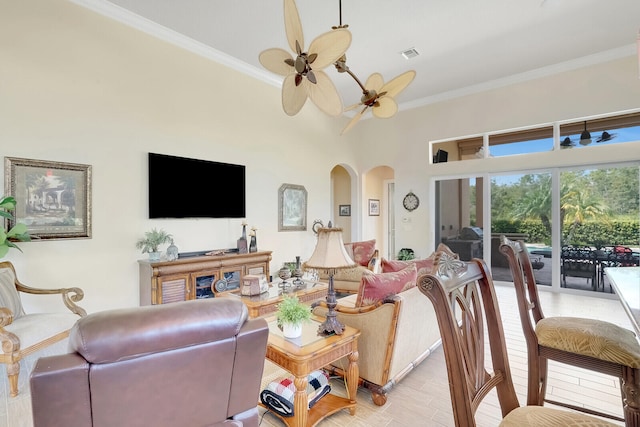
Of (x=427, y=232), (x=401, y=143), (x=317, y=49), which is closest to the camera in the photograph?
(x=317, y=49)

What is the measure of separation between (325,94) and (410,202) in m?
4.96

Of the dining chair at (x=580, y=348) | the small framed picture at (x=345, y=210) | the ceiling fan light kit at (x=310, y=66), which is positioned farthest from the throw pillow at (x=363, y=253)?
the dining chair at (x=580, y=348)

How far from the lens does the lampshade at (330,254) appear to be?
2143 mm

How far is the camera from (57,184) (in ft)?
11.0

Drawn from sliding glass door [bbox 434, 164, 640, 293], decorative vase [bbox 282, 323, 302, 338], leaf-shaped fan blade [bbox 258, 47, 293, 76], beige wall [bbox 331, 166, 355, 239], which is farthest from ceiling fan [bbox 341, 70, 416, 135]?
beige wall [bbox 331, 166, 355, 239]

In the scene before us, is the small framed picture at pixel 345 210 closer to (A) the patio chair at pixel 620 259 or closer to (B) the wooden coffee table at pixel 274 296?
(B) the wooden coffee table at pixel 274 296

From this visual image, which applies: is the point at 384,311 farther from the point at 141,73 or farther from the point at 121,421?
the point at 141,73

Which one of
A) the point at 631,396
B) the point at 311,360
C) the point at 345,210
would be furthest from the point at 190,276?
the point at 345,210

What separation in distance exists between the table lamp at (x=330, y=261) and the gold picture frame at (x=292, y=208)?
11.8 ft

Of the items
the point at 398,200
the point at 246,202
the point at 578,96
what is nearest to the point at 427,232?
the point at 398,200

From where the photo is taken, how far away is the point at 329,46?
80.0 inches

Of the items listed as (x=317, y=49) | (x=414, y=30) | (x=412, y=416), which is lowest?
(x=412, y=416)

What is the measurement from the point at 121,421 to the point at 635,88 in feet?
22.8

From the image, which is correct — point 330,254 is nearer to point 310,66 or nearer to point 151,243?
point 310,66
